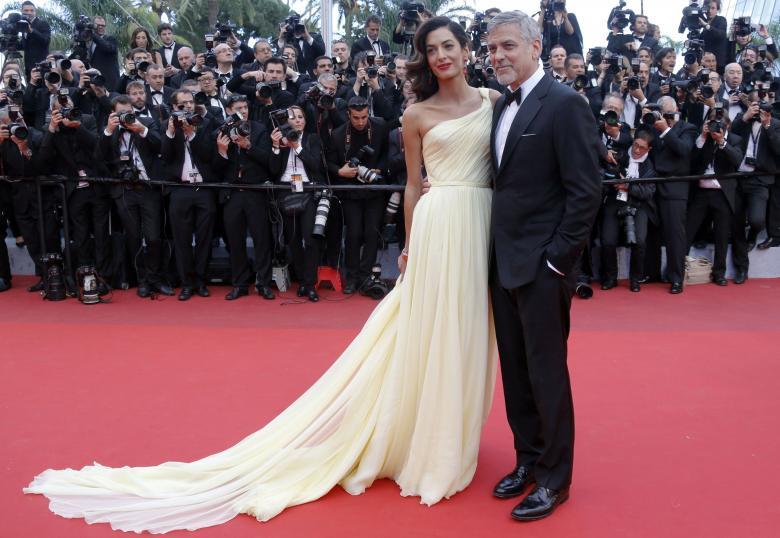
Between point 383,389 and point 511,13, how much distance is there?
4.76 ft

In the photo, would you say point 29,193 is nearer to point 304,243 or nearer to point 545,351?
point 304,243

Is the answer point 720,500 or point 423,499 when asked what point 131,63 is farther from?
point 720,500

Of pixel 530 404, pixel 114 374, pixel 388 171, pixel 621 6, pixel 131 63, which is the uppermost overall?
pixel 621 6

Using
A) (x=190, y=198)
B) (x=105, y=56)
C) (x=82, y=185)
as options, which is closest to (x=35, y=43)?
(x=105, y=56)

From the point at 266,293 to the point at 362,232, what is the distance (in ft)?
3.35

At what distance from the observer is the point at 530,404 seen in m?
2.98

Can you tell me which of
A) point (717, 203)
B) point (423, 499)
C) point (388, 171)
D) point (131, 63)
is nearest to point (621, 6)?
point (717, 203)

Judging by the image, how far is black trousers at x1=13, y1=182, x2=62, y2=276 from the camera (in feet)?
24.1

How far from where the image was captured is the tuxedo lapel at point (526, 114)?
2660 millimetres

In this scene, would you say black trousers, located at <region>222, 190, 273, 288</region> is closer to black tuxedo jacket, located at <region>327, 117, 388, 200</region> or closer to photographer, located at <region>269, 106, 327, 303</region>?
photographer, located at <region>269, 106, 327, 303</region>

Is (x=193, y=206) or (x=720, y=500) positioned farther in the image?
(x=193, y=206)

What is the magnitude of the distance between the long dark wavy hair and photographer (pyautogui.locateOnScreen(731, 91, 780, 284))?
5054 mm

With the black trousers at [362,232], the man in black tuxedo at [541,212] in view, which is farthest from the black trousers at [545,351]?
the black trousers at [362,232]

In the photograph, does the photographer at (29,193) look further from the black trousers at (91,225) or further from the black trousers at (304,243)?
the black trousers at (304,243)
